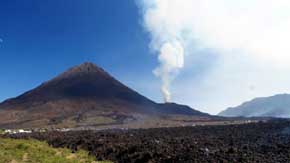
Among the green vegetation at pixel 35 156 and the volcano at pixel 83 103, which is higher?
the volcano at pixel 83 103

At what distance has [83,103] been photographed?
5635 inches

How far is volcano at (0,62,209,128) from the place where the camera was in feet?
383

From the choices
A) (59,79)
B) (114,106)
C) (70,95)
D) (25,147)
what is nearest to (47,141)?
(25,147)

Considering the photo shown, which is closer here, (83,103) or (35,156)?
(35,156)

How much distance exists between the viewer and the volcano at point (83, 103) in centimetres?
11669

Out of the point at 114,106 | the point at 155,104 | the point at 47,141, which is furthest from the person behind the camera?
the point at 155,104

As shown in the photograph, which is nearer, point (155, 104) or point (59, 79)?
point (155, 104)

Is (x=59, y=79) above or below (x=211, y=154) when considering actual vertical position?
above

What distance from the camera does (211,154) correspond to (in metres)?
16.3

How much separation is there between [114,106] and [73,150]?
11464cm

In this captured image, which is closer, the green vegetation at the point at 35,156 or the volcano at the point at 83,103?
the green vegetation at the point at 35,156

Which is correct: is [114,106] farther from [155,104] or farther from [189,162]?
[189,162]

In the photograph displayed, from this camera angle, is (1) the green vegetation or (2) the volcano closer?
(1) the green vegetation

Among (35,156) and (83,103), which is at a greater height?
(83,103)
